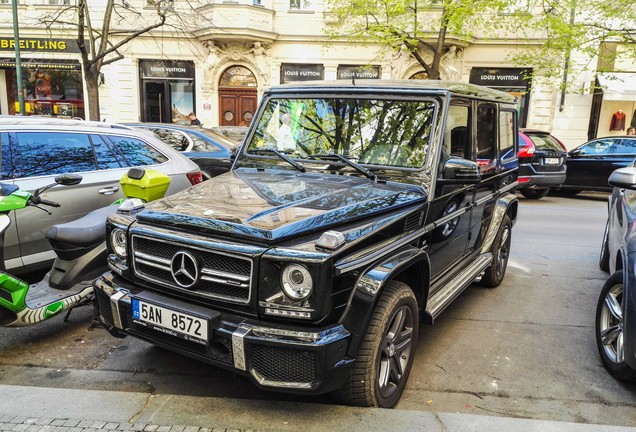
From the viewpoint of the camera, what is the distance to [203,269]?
8.96 feet

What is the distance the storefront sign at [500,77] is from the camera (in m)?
20.0

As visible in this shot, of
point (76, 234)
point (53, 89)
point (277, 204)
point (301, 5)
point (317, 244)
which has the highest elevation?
point (301, 5)

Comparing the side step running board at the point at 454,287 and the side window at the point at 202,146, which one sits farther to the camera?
the side window at the point at 202,146

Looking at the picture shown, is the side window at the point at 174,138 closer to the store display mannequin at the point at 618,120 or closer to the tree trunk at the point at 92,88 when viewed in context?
the tree trunk at the point at 92,88

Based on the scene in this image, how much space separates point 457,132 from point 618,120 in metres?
19.1

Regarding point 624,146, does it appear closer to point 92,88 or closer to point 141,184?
point 141,184

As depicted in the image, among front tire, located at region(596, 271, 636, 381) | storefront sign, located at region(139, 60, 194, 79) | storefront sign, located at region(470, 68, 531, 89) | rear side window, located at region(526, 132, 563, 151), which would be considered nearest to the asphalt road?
front tire, located at region(596, 271, 636, 381)

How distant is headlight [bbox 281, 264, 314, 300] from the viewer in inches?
98.0

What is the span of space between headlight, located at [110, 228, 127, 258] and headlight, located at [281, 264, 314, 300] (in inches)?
47.6

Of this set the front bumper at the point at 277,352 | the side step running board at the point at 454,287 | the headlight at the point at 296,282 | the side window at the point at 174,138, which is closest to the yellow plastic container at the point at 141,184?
the front bumper at the point at 277,352

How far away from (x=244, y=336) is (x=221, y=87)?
1962 centimetres

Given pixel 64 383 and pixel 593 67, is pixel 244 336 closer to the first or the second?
pixel 64 383

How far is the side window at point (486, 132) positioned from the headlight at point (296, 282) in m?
2.66

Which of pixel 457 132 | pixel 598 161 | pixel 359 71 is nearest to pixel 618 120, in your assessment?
pixel 598 161
